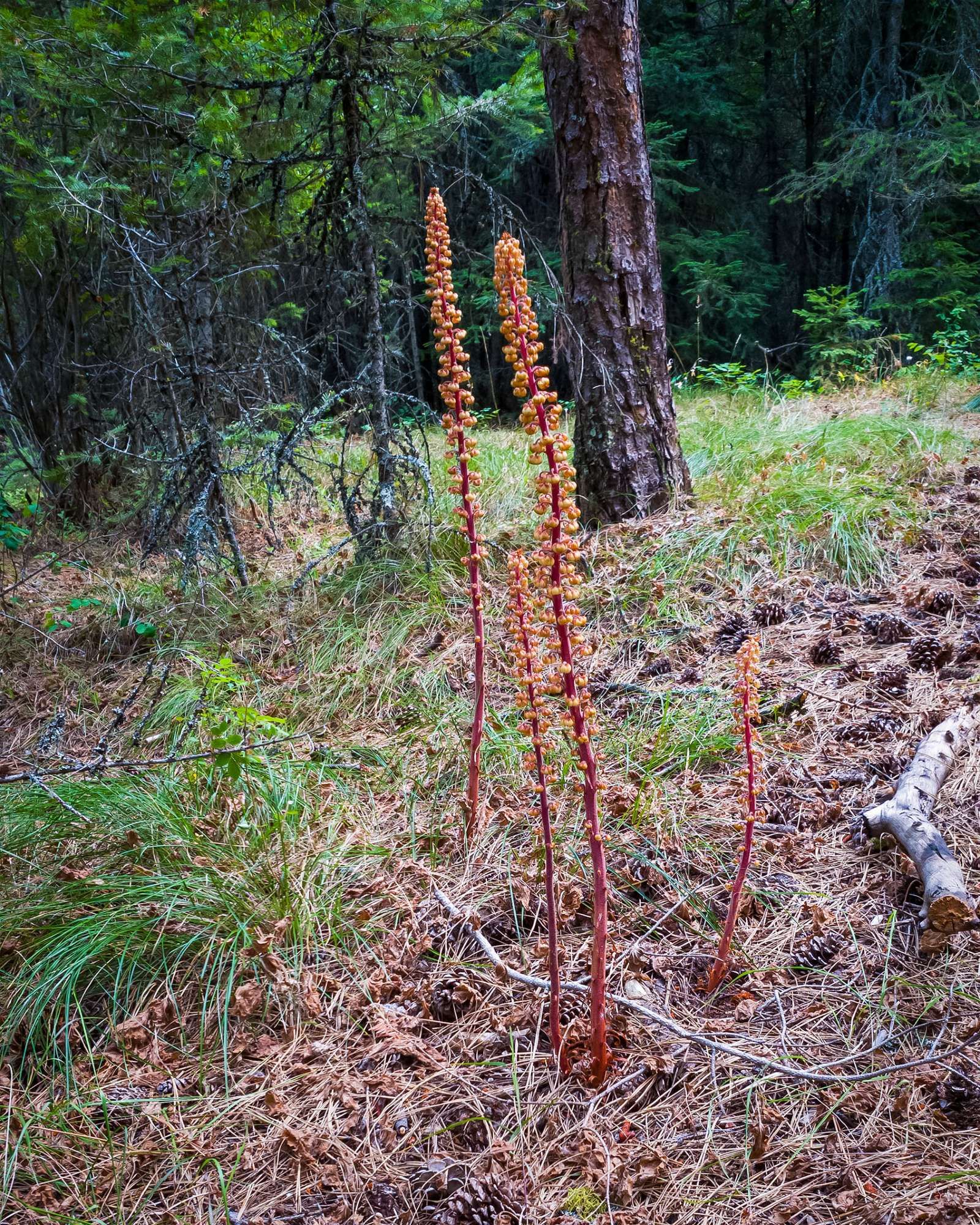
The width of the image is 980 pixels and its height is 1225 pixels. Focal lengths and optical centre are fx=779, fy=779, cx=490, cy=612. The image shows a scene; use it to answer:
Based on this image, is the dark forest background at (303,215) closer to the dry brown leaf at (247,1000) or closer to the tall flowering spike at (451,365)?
the tall flowering spike at (451,365)

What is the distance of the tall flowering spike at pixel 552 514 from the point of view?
149 cm

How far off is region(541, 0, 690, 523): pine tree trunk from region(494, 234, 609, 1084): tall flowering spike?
2.43m

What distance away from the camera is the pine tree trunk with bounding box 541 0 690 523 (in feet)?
13.0

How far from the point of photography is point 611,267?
4.11 m

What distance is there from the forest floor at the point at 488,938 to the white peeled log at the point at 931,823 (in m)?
0.08

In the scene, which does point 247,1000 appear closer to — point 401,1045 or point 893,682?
point 401,1045

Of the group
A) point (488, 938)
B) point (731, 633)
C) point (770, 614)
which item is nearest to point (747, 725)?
point (488, 938)

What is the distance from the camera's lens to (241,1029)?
192cm

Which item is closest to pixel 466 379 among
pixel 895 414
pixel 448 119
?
pixel 448 119

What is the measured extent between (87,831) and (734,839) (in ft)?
6.51

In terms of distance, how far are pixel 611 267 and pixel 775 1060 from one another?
3682 millimetres

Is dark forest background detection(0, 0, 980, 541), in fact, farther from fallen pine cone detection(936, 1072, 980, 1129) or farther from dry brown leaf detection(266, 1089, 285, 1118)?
fallen pine cone detection(936, 1072, 980, 1129)

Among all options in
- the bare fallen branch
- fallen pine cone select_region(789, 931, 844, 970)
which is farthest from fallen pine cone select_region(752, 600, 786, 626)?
the bare fallen branch

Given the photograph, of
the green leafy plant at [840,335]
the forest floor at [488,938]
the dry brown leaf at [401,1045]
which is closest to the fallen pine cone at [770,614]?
the forest floor at [488,938]
